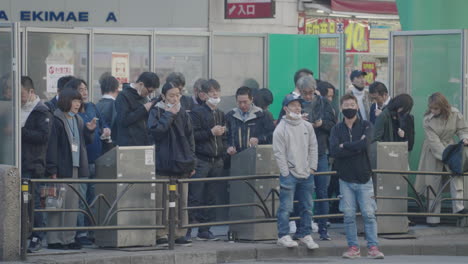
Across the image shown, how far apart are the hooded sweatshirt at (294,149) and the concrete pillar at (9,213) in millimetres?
2980

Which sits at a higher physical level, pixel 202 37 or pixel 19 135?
pixel 202 37

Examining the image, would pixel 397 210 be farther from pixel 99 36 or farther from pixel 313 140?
pixel 99 36

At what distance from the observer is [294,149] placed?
12938 millimetres

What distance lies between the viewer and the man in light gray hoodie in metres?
12.9

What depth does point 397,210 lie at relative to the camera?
1477 centimetres

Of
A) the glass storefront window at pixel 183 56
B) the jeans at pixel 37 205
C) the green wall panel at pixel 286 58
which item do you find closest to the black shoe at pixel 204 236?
the jeans at pixel 37 205

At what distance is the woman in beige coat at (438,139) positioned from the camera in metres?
15.3

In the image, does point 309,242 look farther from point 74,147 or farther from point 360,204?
point 74,147

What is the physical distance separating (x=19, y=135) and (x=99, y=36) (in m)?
4.32

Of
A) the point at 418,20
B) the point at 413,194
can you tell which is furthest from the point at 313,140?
the point at 418,20

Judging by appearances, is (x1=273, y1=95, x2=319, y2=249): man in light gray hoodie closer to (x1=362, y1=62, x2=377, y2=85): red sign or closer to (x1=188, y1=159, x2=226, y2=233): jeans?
(x1=188, y1=159, x2=226, y2=233): jeans

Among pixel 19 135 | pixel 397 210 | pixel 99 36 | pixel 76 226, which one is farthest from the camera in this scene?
pixel 99 36

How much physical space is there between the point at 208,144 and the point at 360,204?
2.03m

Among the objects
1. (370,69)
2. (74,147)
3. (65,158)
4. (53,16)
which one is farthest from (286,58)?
(370,69)
